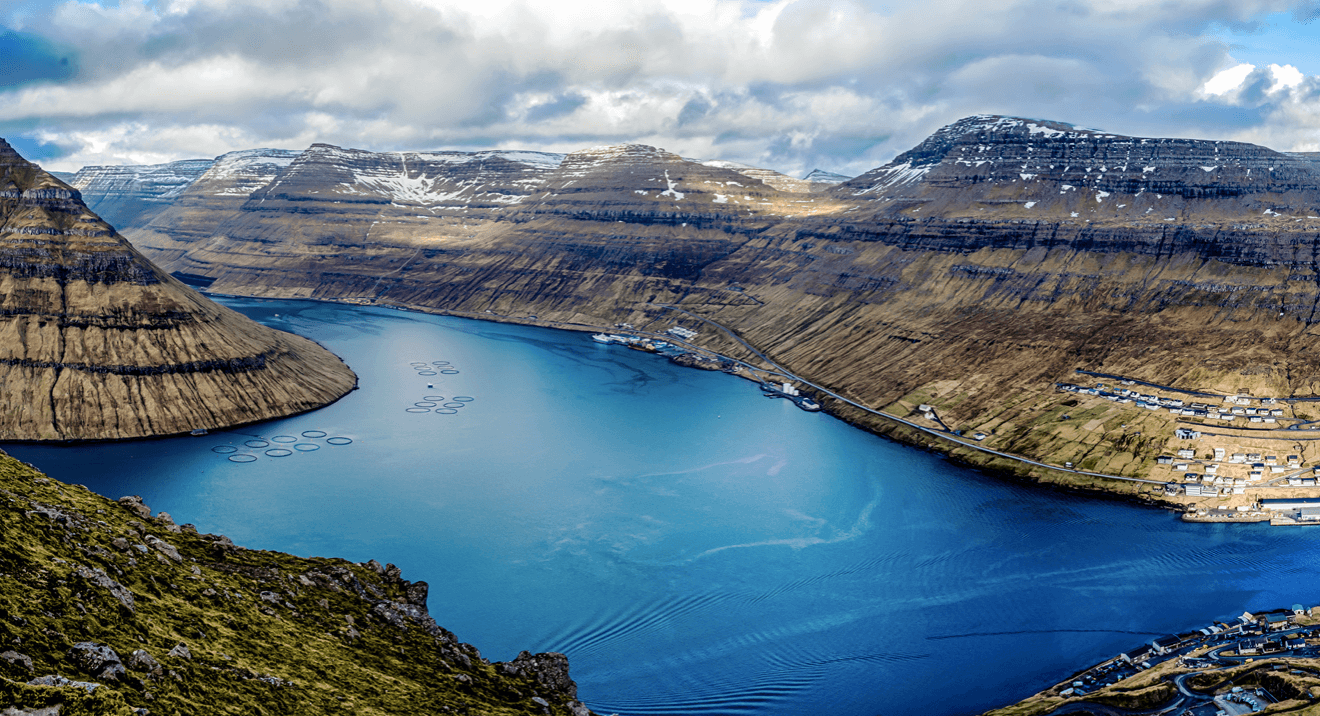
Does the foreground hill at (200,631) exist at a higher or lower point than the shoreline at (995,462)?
higher

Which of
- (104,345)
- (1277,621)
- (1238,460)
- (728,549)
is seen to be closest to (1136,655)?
(1277,621)

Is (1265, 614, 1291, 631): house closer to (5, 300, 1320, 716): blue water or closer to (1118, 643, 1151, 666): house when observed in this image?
(5, 300, 1320, 716): blue water

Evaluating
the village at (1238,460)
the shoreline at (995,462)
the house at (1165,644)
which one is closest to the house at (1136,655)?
the house at (1165,644)

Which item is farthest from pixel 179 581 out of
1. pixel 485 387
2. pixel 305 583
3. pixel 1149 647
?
pixel 485 387

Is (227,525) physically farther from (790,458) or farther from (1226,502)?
(1226,502)

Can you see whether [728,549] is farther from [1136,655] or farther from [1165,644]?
[1165,644]

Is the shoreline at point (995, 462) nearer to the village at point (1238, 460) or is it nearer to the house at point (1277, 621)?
the village at point (1238, 460)

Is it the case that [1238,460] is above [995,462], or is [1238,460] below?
above
